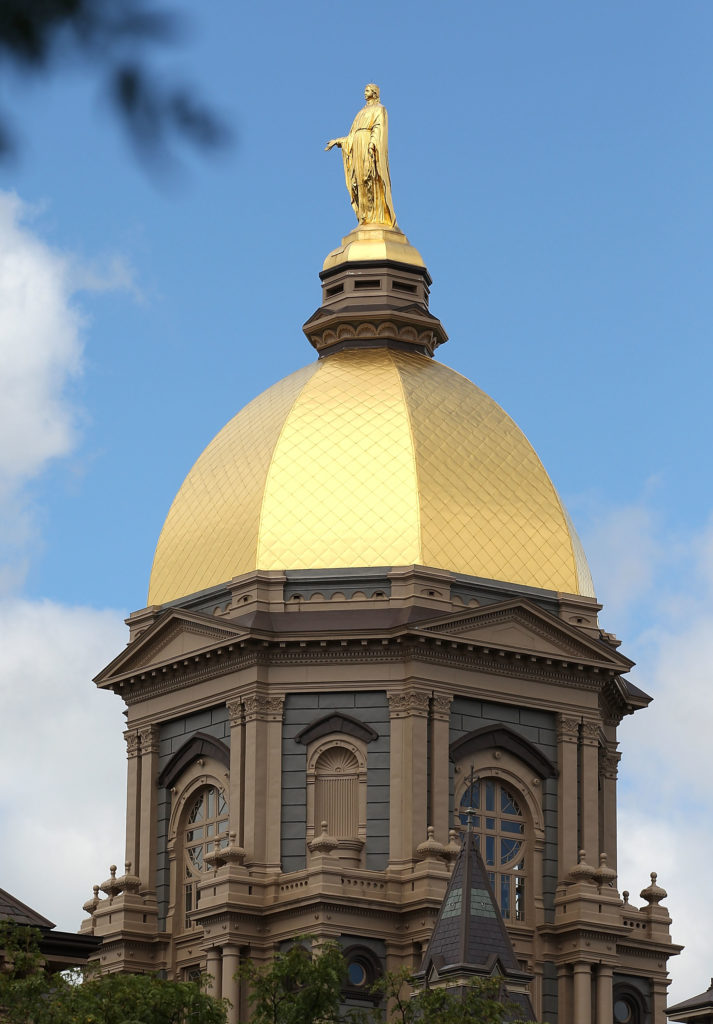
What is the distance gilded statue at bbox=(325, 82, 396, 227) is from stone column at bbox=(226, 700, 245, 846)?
18.6 meters

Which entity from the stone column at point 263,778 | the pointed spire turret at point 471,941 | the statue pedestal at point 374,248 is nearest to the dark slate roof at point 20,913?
the pointed spire turret at point 471,941

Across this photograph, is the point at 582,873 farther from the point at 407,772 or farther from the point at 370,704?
the point at 370,704

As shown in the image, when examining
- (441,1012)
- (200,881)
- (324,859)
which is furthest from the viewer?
(200,881)

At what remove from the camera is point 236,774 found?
2350 inches

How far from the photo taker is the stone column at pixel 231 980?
181 ft

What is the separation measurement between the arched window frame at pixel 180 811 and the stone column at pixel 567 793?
9.94 metres

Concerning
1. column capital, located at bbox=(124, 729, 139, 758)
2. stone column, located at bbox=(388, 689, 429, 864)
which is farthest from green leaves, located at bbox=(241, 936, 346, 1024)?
column capital, located at bbox=(124, 729, 139, 758)

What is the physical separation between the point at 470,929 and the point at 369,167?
2911 centimetres

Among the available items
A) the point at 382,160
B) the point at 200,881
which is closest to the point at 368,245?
the point at 382,160

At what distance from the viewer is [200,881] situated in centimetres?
6091

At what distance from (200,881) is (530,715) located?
10.8 metres

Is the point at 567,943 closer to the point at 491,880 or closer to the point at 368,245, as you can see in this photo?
the point at 491,880

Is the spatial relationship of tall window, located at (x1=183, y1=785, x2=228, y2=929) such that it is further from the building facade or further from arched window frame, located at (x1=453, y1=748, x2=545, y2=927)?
arched window frame, located at (x1=453, y1=748, x2=545, y2=927)

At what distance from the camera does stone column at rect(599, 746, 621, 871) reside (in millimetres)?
64688
